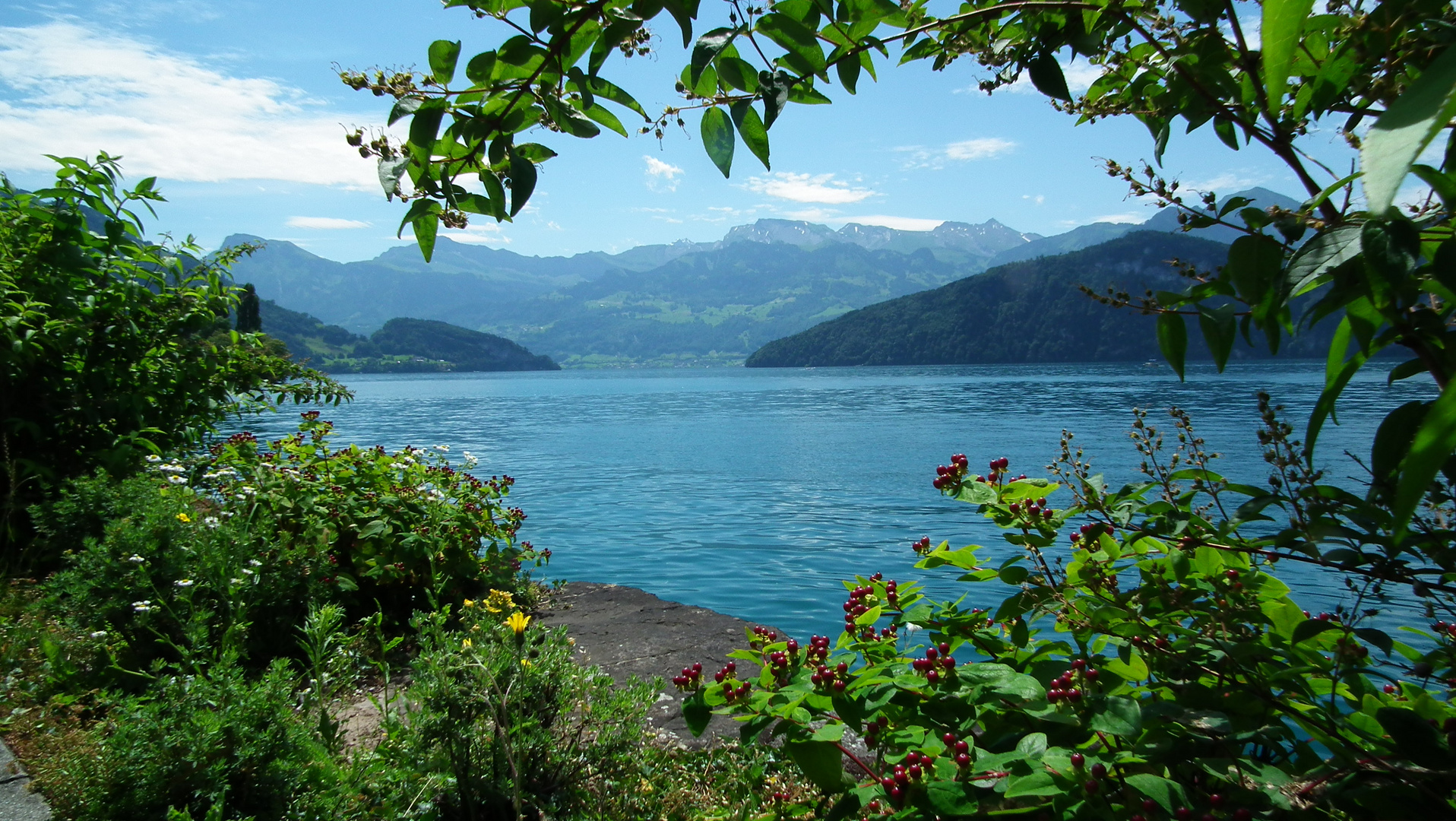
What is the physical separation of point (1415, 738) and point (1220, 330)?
26.4 inches

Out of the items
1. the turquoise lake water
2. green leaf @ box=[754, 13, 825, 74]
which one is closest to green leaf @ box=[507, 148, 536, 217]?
green leaf @ box=[754, 13, 825, 74]

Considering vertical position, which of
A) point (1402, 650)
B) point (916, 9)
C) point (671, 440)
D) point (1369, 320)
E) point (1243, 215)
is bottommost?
point (671, 440)

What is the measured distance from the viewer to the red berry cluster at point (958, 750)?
1426 millimetres

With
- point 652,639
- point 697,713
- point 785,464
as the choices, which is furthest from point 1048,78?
point 785,464

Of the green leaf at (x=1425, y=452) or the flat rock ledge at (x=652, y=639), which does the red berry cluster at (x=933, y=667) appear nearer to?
the green leaf at (x=1425, y=452)

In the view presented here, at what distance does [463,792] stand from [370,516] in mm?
3015

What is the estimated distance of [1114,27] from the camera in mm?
1559

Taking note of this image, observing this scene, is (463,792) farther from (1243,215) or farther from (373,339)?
(373,339)

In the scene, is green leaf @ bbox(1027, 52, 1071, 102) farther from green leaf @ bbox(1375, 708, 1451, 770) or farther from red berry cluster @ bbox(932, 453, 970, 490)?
green leaf @ bbox(1375, 708, 1451, 770)

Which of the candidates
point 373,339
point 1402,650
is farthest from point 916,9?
point 373,339

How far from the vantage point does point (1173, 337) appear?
1.17 meters

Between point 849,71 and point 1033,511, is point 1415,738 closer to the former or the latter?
point 1033,511

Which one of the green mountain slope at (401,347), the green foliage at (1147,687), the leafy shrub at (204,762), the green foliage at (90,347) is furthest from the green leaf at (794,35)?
the green mountain slope at (401,347)

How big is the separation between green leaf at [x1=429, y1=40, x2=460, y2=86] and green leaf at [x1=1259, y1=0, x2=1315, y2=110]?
883 millimetres
